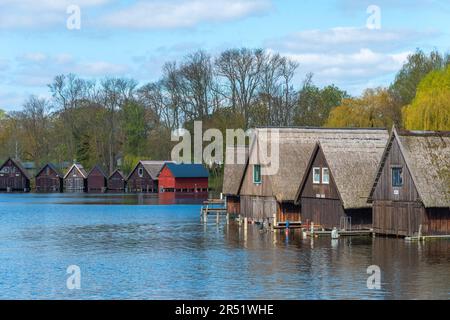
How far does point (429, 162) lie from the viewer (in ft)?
149

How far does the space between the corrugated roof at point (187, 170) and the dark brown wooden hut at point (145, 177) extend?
4.19m

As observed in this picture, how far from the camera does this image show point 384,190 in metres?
47.2

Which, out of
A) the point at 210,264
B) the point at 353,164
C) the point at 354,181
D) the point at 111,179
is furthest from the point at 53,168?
the point at 210,264

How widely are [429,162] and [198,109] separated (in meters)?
72.8

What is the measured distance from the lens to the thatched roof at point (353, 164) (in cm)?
4909

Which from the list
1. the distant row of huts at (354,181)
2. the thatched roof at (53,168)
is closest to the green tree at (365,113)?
the distant row of huts at (354,181)

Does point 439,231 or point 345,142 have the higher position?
point 345,142

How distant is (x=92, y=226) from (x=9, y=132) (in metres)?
106

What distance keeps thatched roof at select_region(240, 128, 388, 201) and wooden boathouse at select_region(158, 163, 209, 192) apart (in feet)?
255

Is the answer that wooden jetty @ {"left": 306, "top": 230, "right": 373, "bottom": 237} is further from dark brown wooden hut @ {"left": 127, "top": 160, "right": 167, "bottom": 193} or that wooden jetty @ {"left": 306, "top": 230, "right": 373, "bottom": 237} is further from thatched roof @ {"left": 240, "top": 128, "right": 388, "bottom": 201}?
dark brown wooden hut @ {"left": 127, "top": 160, "right": 167, "bottom": 193}

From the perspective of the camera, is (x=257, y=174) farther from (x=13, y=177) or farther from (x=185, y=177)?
(x=13, y=177)
